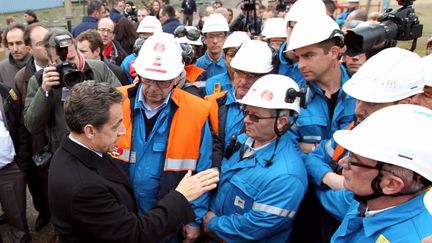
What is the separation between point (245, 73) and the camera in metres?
3.11

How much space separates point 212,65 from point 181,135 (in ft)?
7.25

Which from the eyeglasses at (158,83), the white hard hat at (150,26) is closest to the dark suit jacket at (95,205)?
the eyeglasses at (158,83)

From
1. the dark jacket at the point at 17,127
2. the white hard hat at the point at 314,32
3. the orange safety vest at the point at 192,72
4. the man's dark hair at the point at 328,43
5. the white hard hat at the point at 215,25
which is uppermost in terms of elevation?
the white hard hat at the point at 314,32

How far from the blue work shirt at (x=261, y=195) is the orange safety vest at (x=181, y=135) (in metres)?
0.28

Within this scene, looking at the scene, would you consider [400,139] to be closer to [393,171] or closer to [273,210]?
[393,171]

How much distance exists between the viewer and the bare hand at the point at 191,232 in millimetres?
2789

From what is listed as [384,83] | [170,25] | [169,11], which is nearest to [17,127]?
[384,83]

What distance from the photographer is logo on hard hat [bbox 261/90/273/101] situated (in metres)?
2.47

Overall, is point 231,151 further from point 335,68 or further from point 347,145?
point 347,145

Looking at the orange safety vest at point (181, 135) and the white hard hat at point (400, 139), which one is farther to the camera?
the orange safety vest at point (181, 135)

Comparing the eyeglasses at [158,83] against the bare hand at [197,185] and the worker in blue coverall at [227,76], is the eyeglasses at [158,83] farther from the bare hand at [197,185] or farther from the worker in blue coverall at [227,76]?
the worker in blue coverall at [227,76]

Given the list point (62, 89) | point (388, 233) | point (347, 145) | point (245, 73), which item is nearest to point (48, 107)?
point (62, 89)

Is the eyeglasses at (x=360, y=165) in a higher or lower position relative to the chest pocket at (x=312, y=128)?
higher

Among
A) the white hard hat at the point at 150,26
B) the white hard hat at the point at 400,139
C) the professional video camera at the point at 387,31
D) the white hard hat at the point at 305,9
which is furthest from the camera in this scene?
the white hard hat at the point at 150,26
